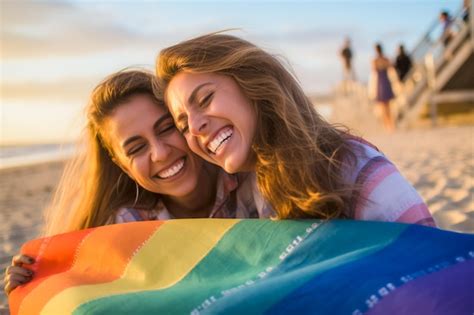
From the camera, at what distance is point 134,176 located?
2.85 metres

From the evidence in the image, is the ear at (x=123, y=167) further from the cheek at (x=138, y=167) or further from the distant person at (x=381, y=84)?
the distant person at (x=381, y=84)

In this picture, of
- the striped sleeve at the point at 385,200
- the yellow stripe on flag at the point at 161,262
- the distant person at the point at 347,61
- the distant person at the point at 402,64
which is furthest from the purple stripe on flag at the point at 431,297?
the distant person at the point at 347,61

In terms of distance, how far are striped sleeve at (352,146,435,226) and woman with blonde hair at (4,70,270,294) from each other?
469 millimetres

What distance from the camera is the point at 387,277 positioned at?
5.65 feet

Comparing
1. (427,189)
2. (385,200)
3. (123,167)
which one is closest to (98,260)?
(123,167)

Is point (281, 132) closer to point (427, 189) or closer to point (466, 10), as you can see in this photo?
point (427, 189)

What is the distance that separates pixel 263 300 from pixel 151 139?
1232 millimetres

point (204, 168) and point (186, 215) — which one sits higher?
point (204, 168)

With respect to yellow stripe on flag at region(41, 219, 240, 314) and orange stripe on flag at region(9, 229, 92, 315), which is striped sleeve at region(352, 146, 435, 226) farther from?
orange stripe on flag at region(9, 229, 92, 315)

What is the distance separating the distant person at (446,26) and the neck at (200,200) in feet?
35.4

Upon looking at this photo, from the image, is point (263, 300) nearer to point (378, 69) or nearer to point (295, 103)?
point (295, 103)

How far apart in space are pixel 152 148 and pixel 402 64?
1276cm

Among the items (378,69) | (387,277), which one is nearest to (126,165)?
(387,277)

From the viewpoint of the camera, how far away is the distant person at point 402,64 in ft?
46.8
